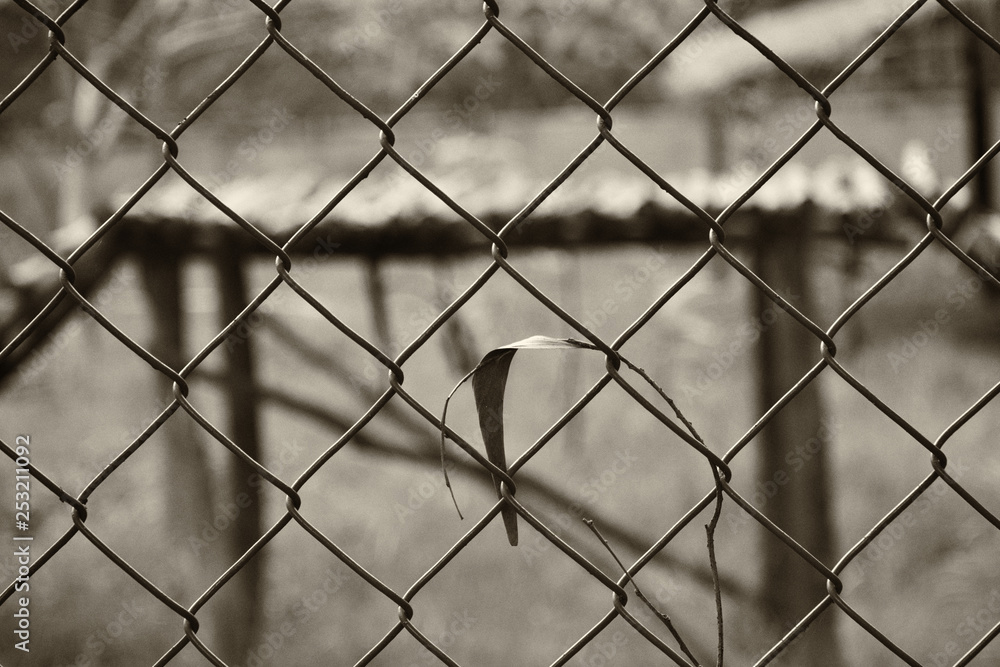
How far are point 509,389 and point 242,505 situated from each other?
3055 mm

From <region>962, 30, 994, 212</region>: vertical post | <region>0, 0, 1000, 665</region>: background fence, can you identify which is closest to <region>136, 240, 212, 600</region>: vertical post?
<region>0, 0, 1000, 665</region>: background fence

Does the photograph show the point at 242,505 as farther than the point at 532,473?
No

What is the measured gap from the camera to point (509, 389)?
18.3 ft

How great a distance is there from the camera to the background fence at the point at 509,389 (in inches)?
55.8

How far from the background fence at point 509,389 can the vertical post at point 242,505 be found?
0.01 metres

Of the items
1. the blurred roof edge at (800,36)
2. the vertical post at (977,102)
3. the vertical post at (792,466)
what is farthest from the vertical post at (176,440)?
the blurred roof edge at (800,36)

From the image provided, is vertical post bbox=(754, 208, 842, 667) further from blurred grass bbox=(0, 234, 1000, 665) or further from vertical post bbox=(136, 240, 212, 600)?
vertical post bbox=(136, 240, 212, 600)

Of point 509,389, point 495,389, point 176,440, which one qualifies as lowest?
point 176,440

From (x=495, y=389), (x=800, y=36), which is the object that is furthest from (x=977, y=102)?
(x=495, y=389)

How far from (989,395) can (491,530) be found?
3930 millimetres

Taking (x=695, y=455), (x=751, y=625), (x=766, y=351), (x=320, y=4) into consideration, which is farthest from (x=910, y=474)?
(x=320, y=4)

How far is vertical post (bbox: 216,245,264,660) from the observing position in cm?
263

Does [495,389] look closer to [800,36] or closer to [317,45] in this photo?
[800,36]

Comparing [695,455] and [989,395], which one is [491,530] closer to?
[695,455]
